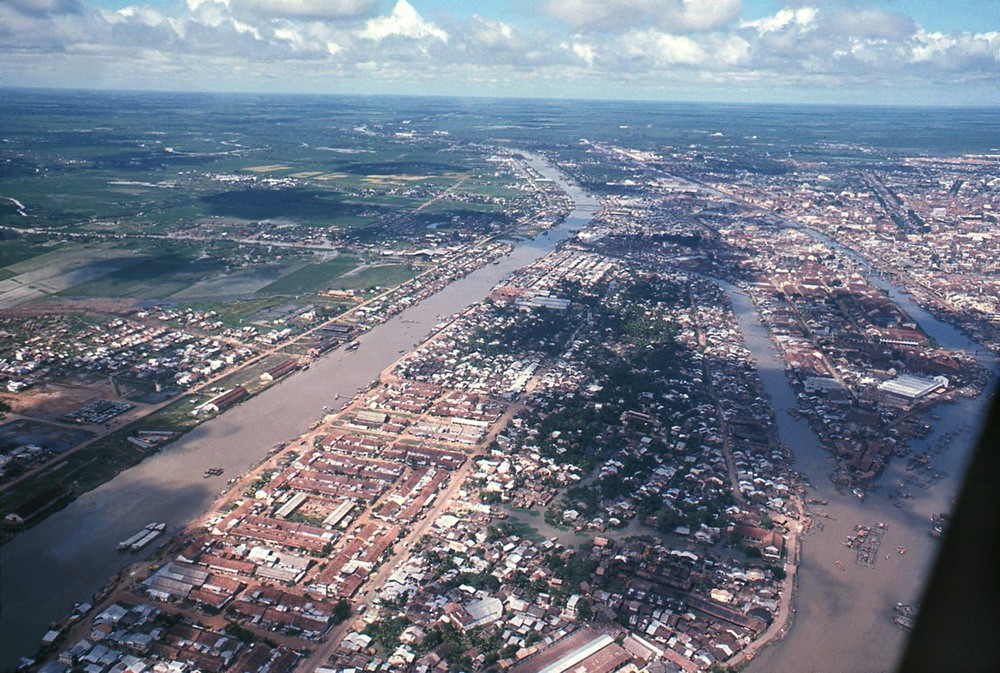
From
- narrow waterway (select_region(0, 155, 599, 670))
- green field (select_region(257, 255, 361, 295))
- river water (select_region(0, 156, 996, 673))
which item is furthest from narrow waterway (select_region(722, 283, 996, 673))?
green field (select_region(257, 255, 361, 295))

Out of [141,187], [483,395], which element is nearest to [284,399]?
[483,395]

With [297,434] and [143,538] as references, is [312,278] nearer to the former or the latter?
[297,434]

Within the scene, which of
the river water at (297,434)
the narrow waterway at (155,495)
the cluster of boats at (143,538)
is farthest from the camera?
the cluster of boats at (143,538)

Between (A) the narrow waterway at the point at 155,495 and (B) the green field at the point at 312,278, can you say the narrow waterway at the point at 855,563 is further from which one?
(B) the green field at the point at 312,278

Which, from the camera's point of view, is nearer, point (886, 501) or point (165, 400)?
point (886, 501)

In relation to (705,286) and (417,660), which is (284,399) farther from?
(705,286)

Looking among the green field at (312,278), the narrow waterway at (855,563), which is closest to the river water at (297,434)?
the narrow waterway at (855,563)

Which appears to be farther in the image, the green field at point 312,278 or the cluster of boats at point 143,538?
the green field at point 312,278

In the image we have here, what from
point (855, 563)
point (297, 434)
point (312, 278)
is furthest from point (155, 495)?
point (312, 278)
